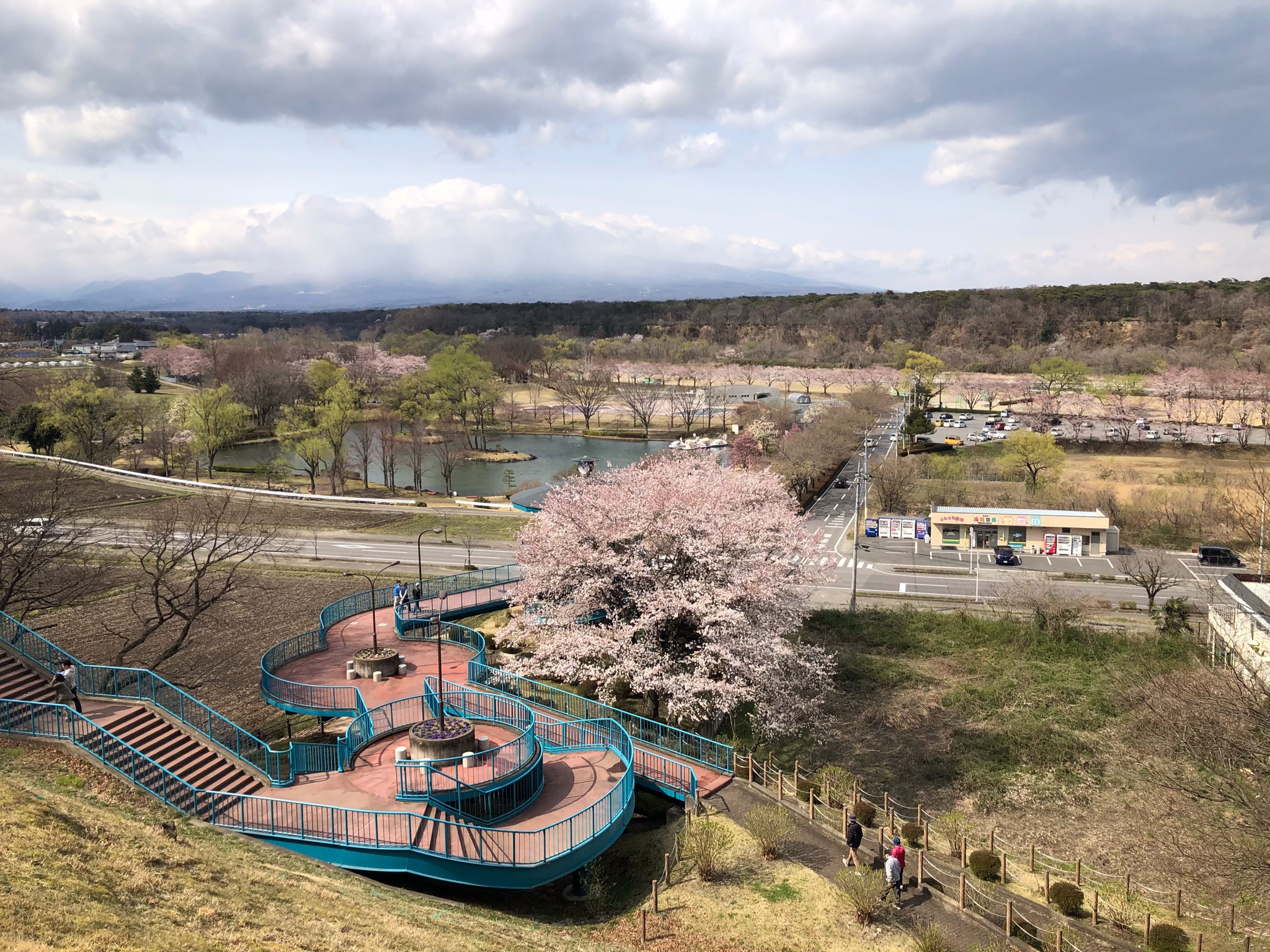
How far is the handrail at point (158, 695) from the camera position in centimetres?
1603

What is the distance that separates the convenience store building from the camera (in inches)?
1583

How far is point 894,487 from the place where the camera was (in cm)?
4703

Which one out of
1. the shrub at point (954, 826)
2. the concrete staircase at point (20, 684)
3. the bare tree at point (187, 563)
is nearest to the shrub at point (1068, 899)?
the shrub at point (954, 826)

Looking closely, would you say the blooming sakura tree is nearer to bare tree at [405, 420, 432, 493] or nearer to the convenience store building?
the convenience store building

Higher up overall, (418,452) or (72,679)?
(72,679)

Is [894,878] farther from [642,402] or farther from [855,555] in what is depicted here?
[642,402]

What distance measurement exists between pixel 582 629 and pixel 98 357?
124 meters

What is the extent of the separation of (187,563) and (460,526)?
1311cm

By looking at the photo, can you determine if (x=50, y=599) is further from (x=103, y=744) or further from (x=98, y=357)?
(x=98, y=357)

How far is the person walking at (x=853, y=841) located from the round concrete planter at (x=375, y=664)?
11925mm

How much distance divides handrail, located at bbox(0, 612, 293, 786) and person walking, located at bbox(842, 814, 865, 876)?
10212 mm

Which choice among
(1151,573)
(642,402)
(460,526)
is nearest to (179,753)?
(460,526)

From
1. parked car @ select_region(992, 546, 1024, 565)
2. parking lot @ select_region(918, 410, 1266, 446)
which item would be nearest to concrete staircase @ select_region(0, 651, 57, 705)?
parked car @ select_region(992, 546, 1024, 565)

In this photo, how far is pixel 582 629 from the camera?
20.8m
